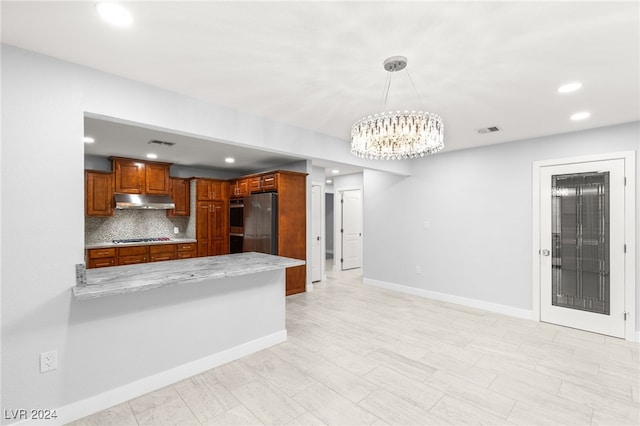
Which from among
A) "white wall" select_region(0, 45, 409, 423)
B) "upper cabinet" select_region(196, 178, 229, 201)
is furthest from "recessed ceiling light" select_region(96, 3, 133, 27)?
"upper cabinet" select_region(196, 178, 229, 201)

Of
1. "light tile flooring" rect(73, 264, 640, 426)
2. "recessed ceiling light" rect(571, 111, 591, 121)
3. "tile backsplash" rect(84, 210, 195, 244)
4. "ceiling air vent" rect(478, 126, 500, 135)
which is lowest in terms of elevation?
"light tile flooring" rect(73, 264, 640, 426)

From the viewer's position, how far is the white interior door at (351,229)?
25.1 ft

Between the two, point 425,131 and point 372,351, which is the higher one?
point 425,131

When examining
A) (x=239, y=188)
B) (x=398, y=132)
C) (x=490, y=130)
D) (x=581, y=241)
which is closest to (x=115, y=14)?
(x=398, y=132)

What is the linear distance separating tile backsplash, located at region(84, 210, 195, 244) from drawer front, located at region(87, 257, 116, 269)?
0.60m

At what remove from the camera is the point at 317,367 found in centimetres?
276

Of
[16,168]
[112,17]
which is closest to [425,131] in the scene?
[112,17]

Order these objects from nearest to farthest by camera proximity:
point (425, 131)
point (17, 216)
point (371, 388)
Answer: point (17, 216)
point (425, 131)
point (371, 388)

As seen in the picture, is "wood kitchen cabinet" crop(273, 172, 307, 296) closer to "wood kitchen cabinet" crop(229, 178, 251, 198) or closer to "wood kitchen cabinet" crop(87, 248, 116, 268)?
"wood kitchen cabinet" crop(229, 178, 251, 198)

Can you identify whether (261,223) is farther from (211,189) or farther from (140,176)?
(140,176)

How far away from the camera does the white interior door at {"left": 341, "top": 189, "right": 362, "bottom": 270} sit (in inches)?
301

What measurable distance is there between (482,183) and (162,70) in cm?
446

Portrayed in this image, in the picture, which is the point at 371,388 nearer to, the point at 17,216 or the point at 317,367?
the point at 317,367

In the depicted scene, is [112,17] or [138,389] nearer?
[112,17]
